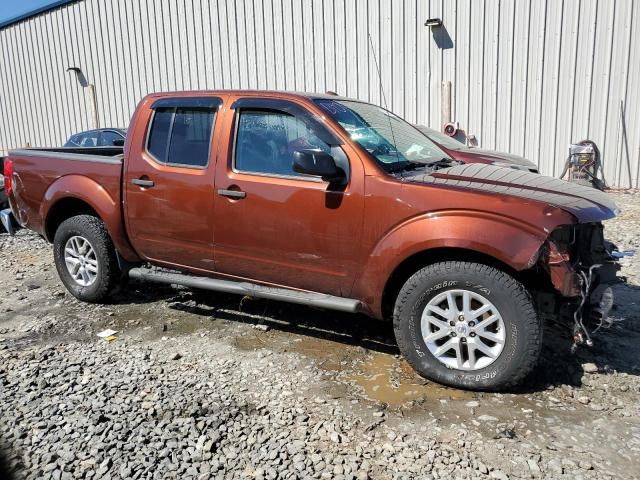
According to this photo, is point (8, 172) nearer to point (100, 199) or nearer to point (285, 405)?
point (100, 199)

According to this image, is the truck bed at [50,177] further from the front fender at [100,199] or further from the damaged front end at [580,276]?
the damaged front end at [580,276]

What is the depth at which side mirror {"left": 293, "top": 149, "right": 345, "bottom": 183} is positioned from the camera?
137 inches

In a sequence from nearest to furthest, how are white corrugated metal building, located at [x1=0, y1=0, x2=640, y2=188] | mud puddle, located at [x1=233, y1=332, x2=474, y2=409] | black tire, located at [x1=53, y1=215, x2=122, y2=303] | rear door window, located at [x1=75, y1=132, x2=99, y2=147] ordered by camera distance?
mud puddle, located at [x1=233, y1=332, x2=474, y2=409] → black tire, located at [x1=53, y1=215, x2=122, y2=303] → white corrugated metal building, located at [x1=0, y1=0, x2=640, y2=188] → rear door window, located at [x1=75, y1=132, x2=99, y2=147]

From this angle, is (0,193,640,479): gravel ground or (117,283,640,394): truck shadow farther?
(117,283,640,394): truck shadow

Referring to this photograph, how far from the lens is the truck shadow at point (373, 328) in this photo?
11.9ft

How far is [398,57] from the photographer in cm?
1214

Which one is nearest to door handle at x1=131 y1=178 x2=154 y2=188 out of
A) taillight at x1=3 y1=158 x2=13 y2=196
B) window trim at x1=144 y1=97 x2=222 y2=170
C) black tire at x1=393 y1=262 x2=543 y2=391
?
window trim at x1=144 y1=97 x2=222 y2=170

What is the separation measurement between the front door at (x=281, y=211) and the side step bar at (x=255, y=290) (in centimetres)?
7

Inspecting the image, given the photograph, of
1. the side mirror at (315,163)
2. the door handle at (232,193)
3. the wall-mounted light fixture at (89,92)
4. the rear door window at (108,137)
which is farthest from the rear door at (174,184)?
the wall-mounted light fixture at (89,92)

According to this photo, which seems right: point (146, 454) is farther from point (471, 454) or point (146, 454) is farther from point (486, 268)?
point (486, 268)

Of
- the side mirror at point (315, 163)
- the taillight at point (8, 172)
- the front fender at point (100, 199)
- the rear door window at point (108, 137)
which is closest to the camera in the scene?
the side mirror at point (315, 163)

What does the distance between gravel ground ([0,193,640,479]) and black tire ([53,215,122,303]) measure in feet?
1.12

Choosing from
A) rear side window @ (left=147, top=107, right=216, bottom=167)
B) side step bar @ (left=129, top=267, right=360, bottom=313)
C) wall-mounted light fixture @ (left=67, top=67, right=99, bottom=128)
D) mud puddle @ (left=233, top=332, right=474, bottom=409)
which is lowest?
mud puddle @ (left=233, top=332, right=474, bottom=409)

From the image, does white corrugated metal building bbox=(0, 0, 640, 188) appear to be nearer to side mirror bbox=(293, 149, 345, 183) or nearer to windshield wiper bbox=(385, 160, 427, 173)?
windshield wiper bbox=(385, 160, 427, 173)
